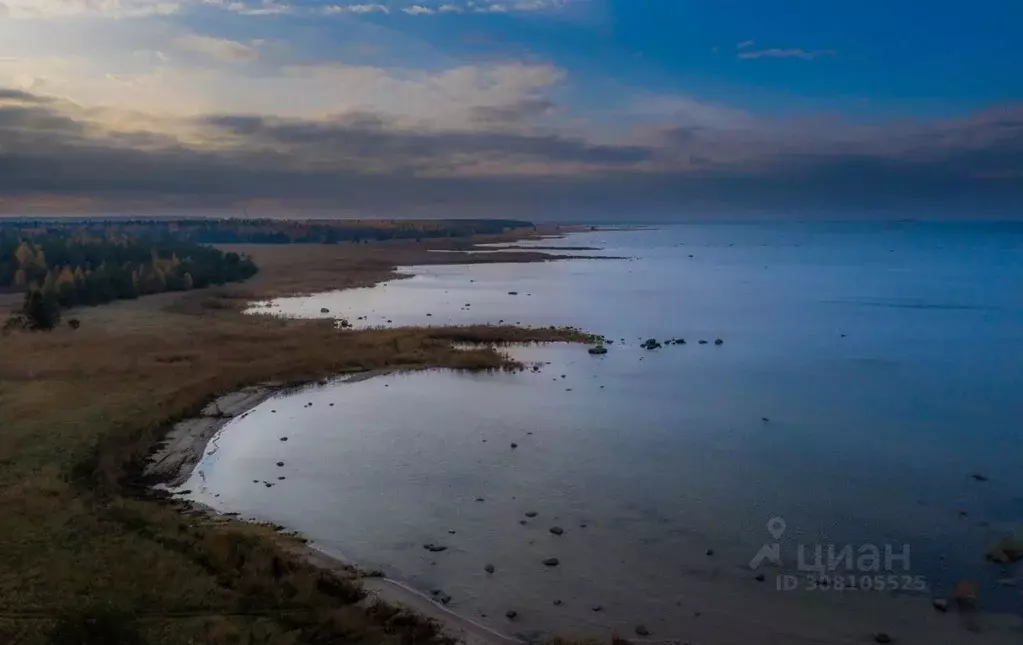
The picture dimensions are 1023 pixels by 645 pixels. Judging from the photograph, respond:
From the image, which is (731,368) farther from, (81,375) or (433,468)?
(81,375)

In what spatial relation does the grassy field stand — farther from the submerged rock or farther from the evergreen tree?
the submerged rock

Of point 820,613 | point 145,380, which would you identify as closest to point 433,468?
point 820,613

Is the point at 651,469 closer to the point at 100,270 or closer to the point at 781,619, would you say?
the point at 781,619

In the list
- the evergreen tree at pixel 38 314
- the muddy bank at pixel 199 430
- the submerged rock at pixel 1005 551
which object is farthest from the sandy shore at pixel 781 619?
the evergreen tree at pixel 38 314

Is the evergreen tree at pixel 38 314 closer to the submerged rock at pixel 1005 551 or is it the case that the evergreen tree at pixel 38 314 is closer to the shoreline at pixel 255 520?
the shoreline at pixel 255 520

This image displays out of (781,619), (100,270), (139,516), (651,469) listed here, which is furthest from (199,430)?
(100,270)

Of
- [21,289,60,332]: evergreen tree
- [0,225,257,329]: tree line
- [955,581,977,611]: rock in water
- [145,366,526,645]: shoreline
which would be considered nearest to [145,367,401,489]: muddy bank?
[145,366,526,645]: shoreline
